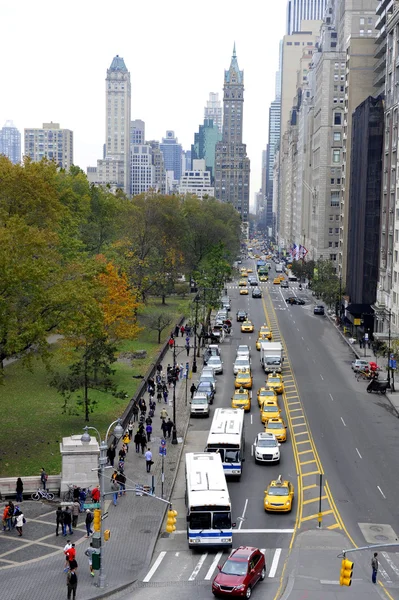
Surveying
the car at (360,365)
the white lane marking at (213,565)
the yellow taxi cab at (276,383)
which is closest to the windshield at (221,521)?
the white lane marking at (213,565)

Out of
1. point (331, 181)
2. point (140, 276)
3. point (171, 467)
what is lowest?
point (171, 467)

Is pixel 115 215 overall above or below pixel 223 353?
above

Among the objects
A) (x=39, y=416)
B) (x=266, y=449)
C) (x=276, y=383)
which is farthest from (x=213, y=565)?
(x=276, y=383)

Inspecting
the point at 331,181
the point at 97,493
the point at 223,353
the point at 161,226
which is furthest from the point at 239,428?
the point at 331,181

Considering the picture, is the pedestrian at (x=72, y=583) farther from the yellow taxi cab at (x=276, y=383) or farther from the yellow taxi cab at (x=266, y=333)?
the yellow taxi cab at (x=266, y=333)

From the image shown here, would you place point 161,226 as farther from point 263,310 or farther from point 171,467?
point 171,467
